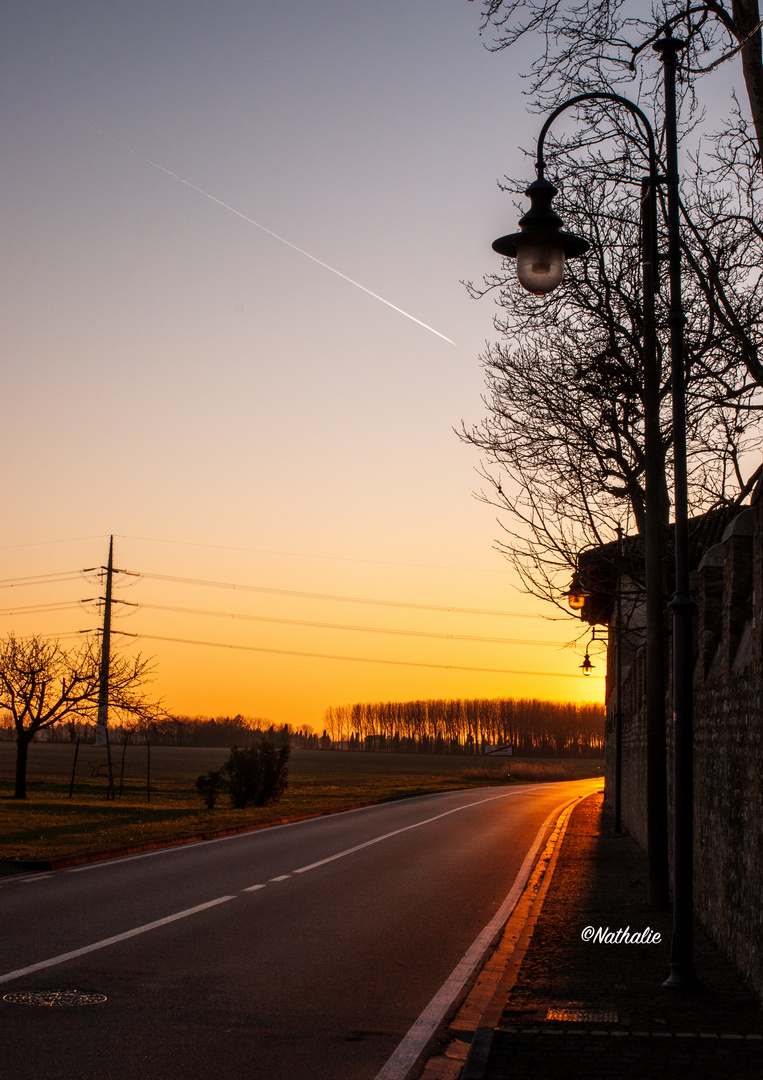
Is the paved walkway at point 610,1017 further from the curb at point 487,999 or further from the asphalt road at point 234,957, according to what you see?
the asphalt road at point 234,957

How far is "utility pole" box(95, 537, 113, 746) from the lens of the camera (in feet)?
138

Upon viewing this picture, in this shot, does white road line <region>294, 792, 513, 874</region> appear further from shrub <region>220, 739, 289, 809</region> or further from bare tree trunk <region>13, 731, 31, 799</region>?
bare tree trunk <region>13, 731, 31, 799</region>

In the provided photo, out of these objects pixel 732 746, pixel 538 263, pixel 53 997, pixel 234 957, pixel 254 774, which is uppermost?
pixel 538 263

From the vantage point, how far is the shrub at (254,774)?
34.0m

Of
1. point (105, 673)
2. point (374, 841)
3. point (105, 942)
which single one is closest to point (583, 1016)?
point (105, 942)

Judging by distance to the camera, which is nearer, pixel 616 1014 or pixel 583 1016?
pixel 583 1016

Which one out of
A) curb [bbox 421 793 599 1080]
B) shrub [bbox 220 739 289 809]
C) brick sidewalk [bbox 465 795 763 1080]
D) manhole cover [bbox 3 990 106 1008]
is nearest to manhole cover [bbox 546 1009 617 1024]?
brick sidewalk [bbox 465 795 763 1080]

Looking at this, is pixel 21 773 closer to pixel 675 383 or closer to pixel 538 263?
pixel 538 263

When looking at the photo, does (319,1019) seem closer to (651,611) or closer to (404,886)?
(651,611)

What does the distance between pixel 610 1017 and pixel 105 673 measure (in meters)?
38.1

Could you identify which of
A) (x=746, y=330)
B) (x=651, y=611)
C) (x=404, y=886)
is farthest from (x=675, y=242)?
(x=404, y=886)

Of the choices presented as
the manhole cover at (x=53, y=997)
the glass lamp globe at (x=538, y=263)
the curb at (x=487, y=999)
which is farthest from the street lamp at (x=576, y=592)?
the manhole cover at (x=53, y=997)

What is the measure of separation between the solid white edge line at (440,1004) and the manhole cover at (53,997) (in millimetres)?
2217

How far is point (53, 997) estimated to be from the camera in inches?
282
